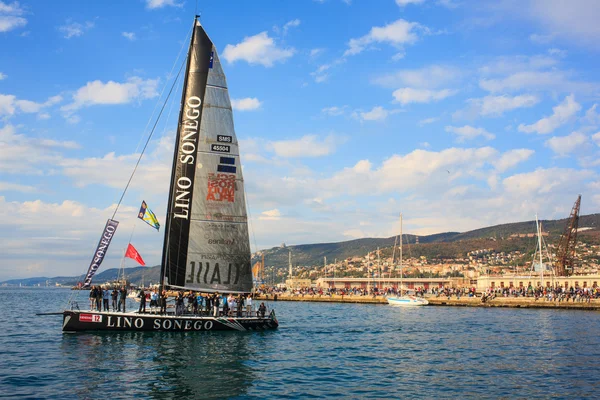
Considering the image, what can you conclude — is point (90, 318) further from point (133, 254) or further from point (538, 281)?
point (538, 281)

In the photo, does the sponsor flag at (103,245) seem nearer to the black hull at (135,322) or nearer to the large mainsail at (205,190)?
the black hull at (135,322)

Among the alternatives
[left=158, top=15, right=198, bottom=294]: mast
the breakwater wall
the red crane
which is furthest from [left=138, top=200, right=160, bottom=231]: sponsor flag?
the red crane

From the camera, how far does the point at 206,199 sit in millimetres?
30516

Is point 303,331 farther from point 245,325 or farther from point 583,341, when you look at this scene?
point 583,341

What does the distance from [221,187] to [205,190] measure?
97cm

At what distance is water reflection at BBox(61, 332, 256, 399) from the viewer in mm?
16750

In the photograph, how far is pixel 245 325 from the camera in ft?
101

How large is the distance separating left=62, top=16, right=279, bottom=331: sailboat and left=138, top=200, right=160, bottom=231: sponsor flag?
6.20ft

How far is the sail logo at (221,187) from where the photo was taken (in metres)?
30.6

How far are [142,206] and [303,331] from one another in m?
13.6

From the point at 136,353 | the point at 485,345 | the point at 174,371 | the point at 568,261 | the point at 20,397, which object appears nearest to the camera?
the point at 20,397

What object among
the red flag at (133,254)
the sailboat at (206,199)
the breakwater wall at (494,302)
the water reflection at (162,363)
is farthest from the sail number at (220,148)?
the breakwater wall at (494,302)

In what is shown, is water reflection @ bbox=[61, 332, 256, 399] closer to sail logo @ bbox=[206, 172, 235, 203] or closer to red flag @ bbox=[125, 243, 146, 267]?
red flag @ bbox=[125, 243, 146, 267]

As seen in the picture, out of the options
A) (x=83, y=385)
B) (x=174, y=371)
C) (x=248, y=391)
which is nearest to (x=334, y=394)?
(x=248, y=391)
